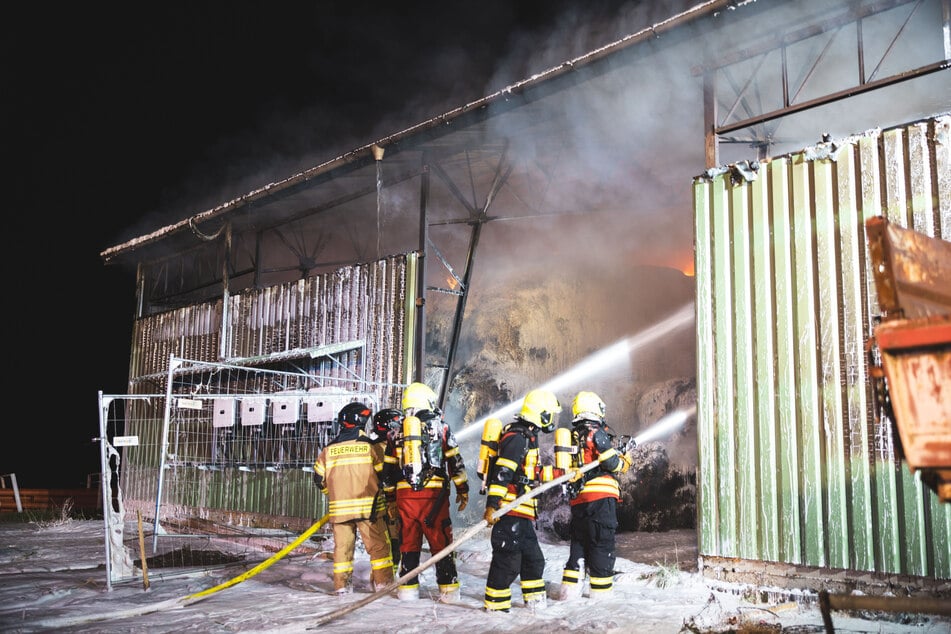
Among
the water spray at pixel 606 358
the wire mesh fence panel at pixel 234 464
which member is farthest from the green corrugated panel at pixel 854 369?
the water spray at pixel 606 358

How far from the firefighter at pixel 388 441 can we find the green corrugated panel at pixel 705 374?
3172 mm

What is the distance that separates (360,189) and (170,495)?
25.2 feet

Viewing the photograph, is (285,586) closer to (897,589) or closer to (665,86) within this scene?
(897,589)

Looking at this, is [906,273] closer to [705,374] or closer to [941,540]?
[941,540]

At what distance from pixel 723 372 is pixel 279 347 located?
30.6 ft

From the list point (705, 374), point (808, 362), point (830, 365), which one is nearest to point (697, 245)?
point (705, 374)

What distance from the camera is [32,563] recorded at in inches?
372

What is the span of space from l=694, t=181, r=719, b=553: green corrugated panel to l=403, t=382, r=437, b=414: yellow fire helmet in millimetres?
2779

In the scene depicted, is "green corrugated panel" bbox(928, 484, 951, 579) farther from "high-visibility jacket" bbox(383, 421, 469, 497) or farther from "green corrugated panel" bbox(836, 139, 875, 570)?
"high-visibility jacket" bbox(383, 421, 469, 497)

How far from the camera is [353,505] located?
721 centimetres

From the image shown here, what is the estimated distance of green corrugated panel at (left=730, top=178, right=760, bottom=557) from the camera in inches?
257

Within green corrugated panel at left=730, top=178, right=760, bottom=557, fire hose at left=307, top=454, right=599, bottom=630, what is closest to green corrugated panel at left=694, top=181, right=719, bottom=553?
green corrugated panel at left=730, top=178, right=760, bottom=557

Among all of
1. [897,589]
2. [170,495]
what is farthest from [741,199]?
[170,495]

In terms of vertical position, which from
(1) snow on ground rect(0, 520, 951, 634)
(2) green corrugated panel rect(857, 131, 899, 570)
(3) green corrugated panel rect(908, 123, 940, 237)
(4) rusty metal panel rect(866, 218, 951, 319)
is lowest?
(1) snow on ground rect(0, 520, 951, 634)
